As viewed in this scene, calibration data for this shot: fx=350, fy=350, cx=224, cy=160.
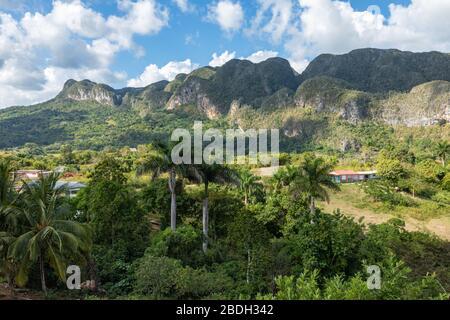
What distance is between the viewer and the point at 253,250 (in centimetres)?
1549

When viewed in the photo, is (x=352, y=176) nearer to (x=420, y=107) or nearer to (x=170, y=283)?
(x=170, y=283)

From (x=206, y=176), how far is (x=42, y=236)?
409 inches

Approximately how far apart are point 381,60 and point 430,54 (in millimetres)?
24777

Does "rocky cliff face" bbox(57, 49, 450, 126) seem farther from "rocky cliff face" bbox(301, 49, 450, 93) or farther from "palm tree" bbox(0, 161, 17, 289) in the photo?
"palm tree" bbox(0, 161, 17, 289)

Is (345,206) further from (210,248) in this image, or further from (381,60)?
(381,60)

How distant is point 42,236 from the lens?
37.4 ft

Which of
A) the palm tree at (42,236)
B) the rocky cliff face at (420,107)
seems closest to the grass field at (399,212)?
the palm tree at (42,236)

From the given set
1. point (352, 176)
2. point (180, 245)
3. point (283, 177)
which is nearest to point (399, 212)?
point (283, 177)

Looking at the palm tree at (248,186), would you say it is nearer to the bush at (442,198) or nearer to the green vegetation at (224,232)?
the green vegetation at (224,232)

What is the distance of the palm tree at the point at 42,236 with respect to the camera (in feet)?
37.0

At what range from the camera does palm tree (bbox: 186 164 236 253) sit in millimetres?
20062

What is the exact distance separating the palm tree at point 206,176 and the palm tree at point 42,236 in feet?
25.7
